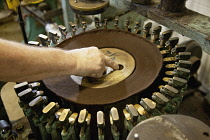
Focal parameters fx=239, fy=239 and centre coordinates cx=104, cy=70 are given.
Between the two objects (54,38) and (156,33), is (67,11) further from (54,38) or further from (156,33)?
(156,33)

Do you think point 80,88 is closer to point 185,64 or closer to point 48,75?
point 48,75

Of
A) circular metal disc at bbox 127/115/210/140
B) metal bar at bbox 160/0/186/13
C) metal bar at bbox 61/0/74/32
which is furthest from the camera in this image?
metal bar at bbox 61/0/74/32

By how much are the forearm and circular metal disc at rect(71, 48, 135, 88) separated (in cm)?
17

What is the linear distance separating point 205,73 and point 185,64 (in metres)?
1.25

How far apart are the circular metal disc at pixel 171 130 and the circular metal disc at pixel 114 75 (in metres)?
0.48

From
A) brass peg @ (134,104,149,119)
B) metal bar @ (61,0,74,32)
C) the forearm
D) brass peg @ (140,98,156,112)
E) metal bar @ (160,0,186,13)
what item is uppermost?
metal bar @ (160,0,186,13)

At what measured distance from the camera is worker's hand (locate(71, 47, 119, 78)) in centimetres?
121

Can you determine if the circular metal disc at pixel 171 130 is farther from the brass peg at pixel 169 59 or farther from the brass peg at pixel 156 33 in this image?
the brass peg at pixel 156 33

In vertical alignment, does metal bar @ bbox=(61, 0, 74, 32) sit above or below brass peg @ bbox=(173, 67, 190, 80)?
below

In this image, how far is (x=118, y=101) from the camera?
1207 mm

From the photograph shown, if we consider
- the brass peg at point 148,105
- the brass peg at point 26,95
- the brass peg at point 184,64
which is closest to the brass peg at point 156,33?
the brass peg at point 184,64

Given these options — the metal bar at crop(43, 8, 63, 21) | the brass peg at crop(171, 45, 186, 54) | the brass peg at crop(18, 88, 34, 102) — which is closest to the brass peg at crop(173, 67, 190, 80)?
the brass peg at crop(171, 45, 186, 54)

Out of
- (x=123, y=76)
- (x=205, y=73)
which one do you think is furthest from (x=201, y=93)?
(x=123, y=76)

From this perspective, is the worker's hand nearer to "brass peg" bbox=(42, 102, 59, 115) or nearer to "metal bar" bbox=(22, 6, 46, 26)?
"brass peg" bbox=(42, 102, 59, 115)
